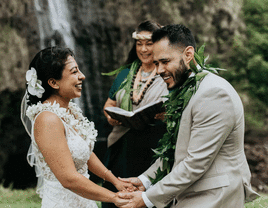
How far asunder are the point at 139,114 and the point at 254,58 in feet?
18.6

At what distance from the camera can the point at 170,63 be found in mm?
2289

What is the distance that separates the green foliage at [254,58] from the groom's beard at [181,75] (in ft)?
19.7

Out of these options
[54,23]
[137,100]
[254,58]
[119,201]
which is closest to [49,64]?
[119,201]

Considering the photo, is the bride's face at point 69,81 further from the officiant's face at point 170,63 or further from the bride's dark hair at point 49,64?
the officiant's face at point 170,63

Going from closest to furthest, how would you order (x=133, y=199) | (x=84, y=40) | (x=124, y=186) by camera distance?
1. (x=133, y=199)
2. (x=124, y=186)
3. (x=84, y=40)

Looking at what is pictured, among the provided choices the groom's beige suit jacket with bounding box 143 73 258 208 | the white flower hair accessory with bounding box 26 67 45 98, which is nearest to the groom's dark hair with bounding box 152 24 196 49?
the groom's beige suit jacket with bounding box 143 73 258 208

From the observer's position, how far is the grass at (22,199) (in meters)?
4.83

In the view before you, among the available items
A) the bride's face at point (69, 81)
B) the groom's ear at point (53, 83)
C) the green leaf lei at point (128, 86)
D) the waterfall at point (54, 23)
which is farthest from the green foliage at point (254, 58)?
the groom's ear at point (53, 83)

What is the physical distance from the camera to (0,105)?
6.44 meters

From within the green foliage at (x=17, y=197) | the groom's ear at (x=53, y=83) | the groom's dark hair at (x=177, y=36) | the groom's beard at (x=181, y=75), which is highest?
the groom's dark hair at (x=177, y=36)

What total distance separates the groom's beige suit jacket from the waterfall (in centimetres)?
446

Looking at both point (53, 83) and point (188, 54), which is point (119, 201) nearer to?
point (53, 83)

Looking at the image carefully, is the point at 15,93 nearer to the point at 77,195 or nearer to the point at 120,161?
the point at 120,161

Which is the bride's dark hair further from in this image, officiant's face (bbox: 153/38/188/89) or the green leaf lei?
the green leaf lei
